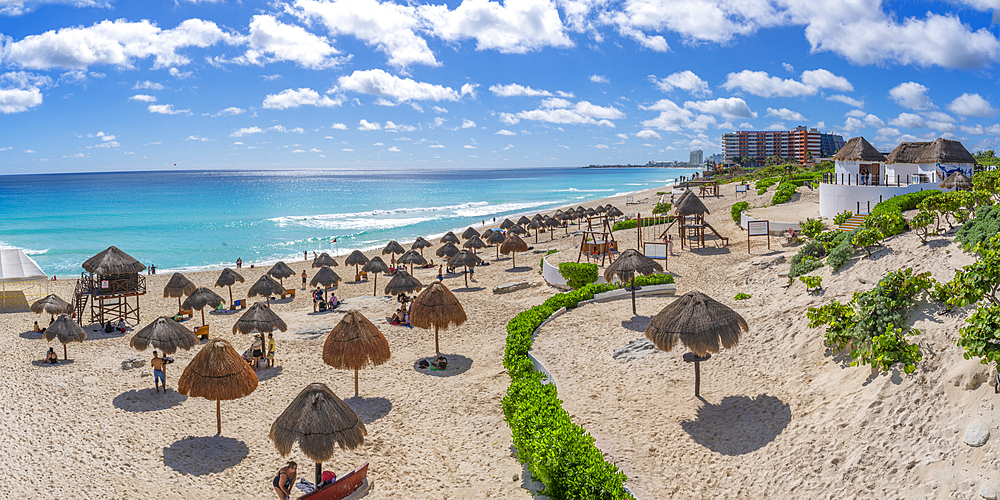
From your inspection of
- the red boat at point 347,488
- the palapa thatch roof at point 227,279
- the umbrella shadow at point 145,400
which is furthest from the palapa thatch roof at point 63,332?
the red boat at point 347,488

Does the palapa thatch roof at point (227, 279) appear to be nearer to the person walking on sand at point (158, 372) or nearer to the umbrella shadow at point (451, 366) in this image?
the person walking on sand at point (158, 372)

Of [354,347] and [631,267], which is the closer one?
[354,347]

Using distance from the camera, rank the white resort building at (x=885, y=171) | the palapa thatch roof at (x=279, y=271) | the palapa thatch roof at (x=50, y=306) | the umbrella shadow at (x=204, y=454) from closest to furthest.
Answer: the umbrella shadow at (x=204, y=454), the palapa thatch roof at (x=50, y=306), the white resort building at (x=885, y=171), the palapa thatch roof at (x=279, y=271)

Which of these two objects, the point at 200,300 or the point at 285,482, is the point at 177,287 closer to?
the point at 200,300

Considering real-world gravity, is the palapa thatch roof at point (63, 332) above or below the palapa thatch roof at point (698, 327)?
below

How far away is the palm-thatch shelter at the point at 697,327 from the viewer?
9.66 metres

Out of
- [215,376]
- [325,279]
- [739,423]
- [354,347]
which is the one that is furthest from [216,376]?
[325,279]

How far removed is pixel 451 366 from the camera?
600 inches

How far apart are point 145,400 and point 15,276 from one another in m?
18.6

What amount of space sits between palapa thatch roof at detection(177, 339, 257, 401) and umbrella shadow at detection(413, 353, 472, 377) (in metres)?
4.76

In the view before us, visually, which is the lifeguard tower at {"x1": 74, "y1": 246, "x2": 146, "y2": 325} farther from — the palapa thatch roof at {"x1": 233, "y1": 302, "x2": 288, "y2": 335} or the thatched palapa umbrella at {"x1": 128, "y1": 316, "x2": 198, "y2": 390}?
the palapa thatch roof at {"x1": 233, "y1": 302, "x2": 288, "y2": 335}

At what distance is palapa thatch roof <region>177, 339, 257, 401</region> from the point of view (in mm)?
11516

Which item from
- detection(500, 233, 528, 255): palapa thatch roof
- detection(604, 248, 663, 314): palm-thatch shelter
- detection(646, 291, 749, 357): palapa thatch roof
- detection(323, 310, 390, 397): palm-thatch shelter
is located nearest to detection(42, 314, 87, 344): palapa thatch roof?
detection(323, 310, 390, 397): palm-thatch shelter

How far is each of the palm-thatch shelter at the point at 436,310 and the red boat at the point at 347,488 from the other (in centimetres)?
565
